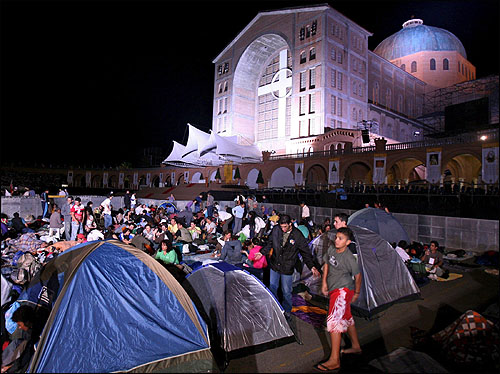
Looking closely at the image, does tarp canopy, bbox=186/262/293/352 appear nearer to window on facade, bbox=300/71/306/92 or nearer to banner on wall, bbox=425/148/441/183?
banner on wall, bbox=425/148/441/183

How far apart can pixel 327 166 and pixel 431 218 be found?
702 inches

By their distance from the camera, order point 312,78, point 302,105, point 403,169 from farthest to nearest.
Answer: point 302,105
point 312,78
point 403,169

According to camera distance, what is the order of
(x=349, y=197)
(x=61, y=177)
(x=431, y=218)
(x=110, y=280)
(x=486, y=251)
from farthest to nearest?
(x=61, y=177) → (x=349, y=197) → (x=431, y=218) → (x=486, y=251) → (x=110, y=280)

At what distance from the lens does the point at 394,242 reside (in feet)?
34.4

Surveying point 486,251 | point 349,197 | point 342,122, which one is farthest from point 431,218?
point 342,122

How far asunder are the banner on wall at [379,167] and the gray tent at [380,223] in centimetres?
1583

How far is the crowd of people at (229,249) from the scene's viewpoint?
4.14 m

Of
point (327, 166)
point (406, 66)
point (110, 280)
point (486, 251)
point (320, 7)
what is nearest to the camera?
point (110, 280)

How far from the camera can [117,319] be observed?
405 cm

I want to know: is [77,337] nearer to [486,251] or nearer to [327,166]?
[486,251]

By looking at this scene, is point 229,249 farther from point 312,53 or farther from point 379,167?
point 312,53

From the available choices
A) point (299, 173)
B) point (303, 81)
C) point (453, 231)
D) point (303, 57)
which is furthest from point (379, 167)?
point (303, 57)

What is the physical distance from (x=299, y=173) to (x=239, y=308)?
91.0ft

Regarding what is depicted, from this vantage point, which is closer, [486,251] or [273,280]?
[273,280]
